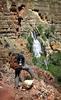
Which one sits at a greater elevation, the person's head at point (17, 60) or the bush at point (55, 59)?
the person's head at point (17, 60)

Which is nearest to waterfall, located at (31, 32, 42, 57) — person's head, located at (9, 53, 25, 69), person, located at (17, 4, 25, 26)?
person, located at (17, 4, 25, 26)

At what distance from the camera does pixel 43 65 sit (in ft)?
65.6

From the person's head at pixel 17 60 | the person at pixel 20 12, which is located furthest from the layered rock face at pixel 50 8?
the person's head at pixel 17 60

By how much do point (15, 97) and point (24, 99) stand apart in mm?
564

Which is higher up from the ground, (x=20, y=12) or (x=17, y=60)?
(x=17, y=60)

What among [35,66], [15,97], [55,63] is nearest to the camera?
[15,97]

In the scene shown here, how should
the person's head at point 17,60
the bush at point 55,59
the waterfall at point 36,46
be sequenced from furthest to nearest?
the waterfall at point 36,46 → the bush at point 55,59 → the person's head at point 17,60

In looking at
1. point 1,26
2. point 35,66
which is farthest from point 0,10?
point 35,66

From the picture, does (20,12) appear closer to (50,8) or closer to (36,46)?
(36,46)

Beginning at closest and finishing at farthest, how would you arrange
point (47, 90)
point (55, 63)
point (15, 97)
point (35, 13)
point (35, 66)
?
point (15, 97)
point (47, 90)
point (35, 66)
point (55, 63)
point (35, 13)

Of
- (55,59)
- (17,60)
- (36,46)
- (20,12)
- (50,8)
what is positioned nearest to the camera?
(17,60)

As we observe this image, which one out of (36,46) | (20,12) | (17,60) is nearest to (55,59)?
(36,46)

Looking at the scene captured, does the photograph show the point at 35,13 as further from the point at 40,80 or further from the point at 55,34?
the point at 40,80

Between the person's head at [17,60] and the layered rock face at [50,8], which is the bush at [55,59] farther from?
the person's head at [17,60]
